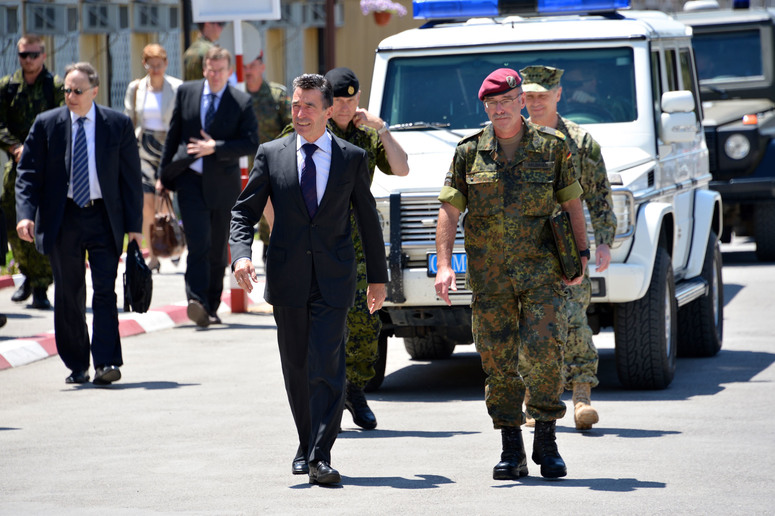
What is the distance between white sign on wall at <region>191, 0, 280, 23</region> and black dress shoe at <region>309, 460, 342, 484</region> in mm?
7428

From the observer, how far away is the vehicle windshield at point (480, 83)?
9.77 meters

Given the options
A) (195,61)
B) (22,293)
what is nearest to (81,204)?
(22,293)

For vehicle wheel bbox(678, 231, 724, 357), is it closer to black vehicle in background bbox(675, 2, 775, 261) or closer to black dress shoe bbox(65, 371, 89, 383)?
black dress shoe bbox(65, 371, 89, 383)

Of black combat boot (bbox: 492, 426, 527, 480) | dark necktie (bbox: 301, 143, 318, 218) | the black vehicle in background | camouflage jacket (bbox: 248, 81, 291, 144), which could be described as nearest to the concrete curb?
camouflage jacket (bbox: 248, 81, 291, 144)

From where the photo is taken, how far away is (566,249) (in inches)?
264

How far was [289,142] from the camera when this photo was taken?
268 inches

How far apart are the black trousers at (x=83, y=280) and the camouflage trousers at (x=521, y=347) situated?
344 cm

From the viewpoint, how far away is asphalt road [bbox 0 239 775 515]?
6.27 meters

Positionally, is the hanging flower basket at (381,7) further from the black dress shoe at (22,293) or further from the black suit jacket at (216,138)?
the black suit jacket at (216,138)

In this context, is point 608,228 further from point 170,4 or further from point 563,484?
point 170,4

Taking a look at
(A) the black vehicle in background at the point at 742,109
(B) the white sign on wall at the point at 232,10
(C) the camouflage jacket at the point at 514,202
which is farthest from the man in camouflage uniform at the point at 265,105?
(C) the camouflage jacket at the point at 514,202

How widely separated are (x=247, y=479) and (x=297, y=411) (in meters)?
0.37

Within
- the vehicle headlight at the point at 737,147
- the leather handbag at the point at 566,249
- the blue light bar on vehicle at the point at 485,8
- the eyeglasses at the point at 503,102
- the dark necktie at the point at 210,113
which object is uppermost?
the blue light bar on vehicle at the point at 485,8

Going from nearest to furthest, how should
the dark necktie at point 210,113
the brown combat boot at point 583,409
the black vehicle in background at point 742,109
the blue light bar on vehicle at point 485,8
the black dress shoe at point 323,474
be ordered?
the black dress shoe at point 323,474 → the brown combat boot at point 583,409 → the blue light bar on vehicle at point 485,8 → the dark necktie at point 210,113 → the black vehicle in background at point 742,109
